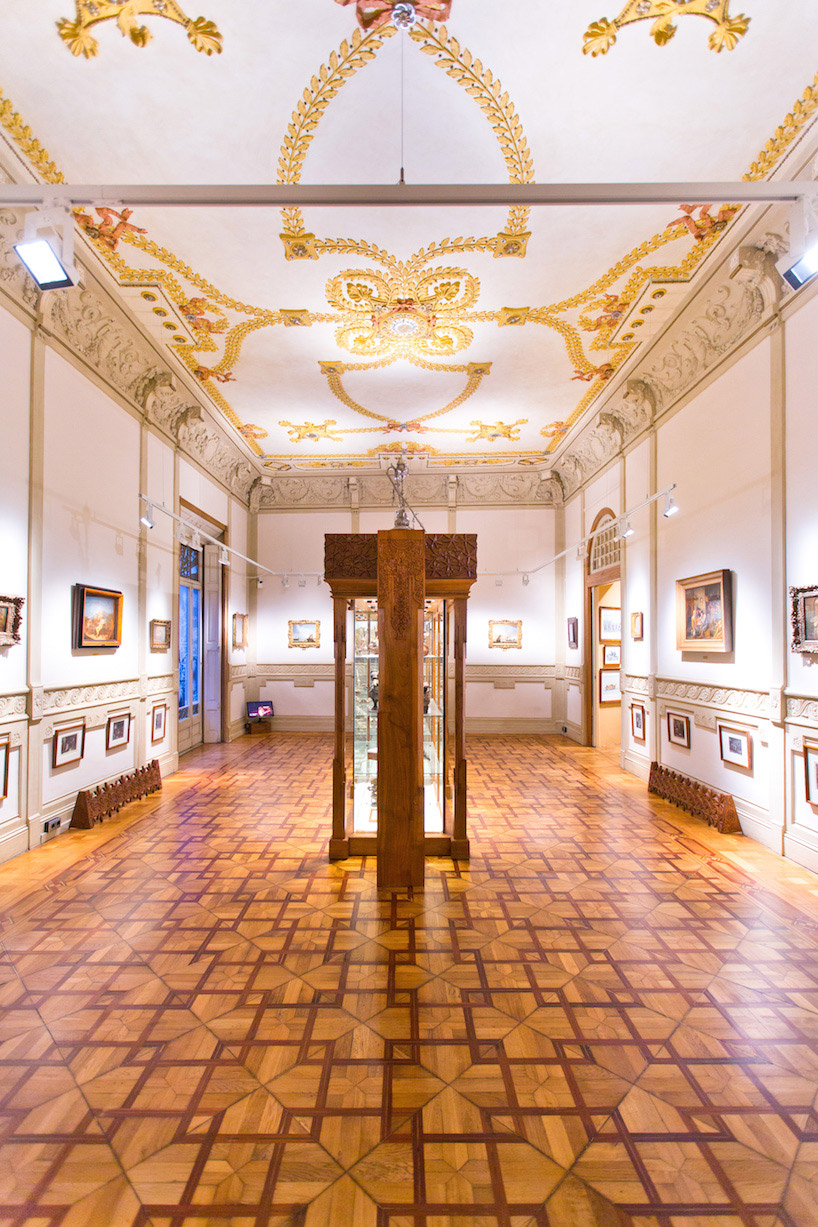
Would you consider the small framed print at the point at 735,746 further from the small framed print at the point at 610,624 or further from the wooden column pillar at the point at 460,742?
the small framed print at the point at 610,624

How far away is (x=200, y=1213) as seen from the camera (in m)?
1.73

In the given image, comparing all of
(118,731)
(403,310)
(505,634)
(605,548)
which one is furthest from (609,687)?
(118,731)

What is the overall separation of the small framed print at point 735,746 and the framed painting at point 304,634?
778 centimetres

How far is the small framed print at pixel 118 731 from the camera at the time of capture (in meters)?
6.16

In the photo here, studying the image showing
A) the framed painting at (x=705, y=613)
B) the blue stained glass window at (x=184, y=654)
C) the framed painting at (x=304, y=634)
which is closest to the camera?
the framed painting at (x=705, y=613)

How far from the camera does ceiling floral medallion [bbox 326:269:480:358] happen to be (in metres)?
5.27

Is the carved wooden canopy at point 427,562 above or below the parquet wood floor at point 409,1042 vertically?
above

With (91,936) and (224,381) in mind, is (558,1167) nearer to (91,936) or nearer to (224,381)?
(91,936)

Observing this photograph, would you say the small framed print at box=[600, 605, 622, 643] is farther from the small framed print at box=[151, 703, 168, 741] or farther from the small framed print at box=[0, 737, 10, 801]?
the small framed print at box=[0, 737, 10, 801]

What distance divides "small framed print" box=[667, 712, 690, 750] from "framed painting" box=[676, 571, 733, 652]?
29.0 inches

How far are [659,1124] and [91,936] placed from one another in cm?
301

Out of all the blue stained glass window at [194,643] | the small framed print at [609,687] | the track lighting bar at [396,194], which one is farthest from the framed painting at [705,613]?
the blue stained glass window at [194,643]

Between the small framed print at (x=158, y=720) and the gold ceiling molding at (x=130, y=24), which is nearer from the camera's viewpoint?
the gold ceiling molding at (x=130, y=24)

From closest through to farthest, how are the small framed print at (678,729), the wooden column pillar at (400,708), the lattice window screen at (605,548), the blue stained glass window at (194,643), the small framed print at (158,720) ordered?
the wooden column pillar at (400,708) < the small framed print at (678,729) < the small framed print at (158,720) < the lattice window screen at (605,548) < the blue stained glass window at (194,643)
